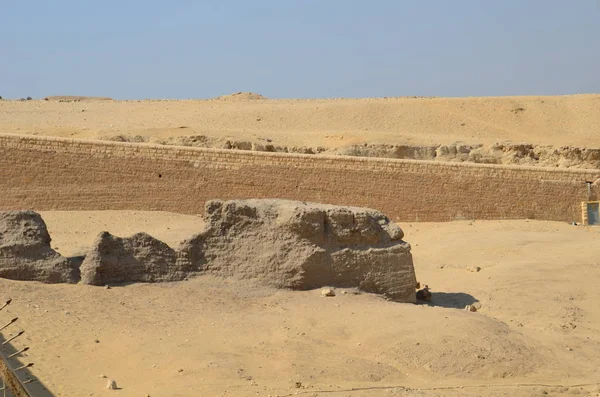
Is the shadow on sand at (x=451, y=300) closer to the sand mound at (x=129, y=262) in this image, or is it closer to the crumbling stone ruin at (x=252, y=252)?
the crumbling stone ruin at (x=252, y=252)

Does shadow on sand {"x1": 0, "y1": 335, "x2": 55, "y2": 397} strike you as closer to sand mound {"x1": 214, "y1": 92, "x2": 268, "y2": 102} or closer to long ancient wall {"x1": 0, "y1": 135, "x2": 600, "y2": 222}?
long ancient wall {"x1": 0, "y1": 135, "x2": 600, "y2": 222}

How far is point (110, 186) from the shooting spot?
19203 mm

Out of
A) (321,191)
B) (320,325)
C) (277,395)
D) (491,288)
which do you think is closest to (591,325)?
(491,288)

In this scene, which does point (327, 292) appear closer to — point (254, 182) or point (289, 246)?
point (289, 246)

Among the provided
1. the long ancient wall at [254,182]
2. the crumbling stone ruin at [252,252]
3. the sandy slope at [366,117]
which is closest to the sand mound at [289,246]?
the crumbling stone ruin at [252,252]

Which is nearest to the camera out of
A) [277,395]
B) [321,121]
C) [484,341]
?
[277,395]

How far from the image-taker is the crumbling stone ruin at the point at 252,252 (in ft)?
37.0

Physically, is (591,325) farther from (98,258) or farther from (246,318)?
(98,258)

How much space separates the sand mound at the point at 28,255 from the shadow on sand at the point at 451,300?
179 inches

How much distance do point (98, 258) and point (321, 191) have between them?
8.96 metres

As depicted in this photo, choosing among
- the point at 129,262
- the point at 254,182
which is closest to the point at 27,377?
the point at 129,262

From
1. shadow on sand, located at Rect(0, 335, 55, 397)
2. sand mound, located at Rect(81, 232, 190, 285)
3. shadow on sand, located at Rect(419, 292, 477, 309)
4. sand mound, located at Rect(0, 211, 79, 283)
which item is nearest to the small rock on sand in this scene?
sand mound, located at Rect(81, 232, 190, 285)

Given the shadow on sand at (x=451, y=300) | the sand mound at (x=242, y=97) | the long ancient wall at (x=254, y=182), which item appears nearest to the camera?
the shadow on sand at (x=451, y=300)

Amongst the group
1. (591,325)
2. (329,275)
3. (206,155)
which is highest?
(206,155)
